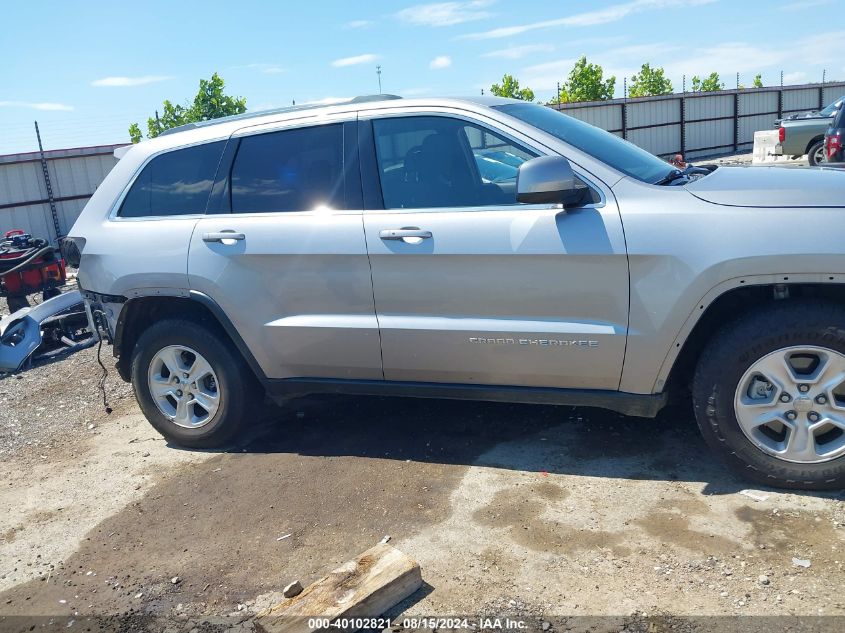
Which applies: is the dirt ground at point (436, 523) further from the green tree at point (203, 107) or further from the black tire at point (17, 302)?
the green tree at point (203, 107)

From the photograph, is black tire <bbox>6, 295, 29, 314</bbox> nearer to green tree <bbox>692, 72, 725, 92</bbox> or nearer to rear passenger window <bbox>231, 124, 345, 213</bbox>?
rear passenger window <bbox>231, 124, 345, 213</bbox>

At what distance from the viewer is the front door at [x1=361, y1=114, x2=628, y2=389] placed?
3766mm

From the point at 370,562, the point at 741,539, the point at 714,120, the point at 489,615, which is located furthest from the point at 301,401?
the point at 714,120

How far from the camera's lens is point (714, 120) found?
3130 centimetres

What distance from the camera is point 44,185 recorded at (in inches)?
745

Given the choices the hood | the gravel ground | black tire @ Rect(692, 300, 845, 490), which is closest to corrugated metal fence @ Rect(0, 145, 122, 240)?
the gravel ground

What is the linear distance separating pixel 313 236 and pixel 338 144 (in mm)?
571

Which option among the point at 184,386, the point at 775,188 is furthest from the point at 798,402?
the point at 184,386

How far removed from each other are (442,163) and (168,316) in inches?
84.3

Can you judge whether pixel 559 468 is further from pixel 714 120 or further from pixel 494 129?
pixel 714 120

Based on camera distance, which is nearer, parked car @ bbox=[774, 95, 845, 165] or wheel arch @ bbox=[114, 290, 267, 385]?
wheel arch @ bbox=[114, 290, 267, 385]

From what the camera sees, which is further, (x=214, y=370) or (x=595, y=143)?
(x=214, y=370)

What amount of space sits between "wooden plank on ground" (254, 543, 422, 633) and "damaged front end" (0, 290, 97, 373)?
5.50 m

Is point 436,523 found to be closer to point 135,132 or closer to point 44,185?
point 44,185
